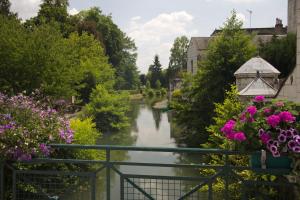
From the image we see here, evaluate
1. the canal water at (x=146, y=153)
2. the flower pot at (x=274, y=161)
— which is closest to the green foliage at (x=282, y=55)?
the canal water at (x=146, y=153)

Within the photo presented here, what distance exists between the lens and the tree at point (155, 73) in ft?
341

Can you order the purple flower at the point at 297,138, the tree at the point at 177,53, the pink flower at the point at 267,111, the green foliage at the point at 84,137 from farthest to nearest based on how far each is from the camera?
the tree at the point at 177,53, the green foliage at the point at 84,137, the pink flower at the point at 267,111, the purple flower at the point at 297,138

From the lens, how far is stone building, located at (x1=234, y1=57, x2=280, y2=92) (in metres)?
13.8

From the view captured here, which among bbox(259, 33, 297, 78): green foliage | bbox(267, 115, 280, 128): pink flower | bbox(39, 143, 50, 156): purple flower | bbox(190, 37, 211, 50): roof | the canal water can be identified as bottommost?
the canal water

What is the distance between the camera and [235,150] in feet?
14.2

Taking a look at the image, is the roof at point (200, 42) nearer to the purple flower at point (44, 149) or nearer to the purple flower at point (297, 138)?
the purple flower at point (44, 149)

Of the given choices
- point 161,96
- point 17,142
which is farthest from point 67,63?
point 161,96

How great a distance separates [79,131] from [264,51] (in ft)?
47.7

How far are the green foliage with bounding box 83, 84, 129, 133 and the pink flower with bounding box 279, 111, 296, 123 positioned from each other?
2576 cm

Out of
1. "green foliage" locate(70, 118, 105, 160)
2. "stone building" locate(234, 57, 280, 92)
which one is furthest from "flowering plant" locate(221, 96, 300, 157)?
"stone building" locate(234, 57, 280, 92)

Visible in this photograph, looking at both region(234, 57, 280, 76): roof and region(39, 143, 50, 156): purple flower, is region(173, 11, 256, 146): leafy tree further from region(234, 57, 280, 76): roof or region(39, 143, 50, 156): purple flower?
region(39, 143, 50, 156): purple flower

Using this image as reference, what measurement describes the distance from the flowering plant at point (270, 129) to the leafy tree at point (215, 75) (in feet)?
57.5

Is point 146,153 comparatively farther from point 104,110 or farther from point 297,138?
point 297,138

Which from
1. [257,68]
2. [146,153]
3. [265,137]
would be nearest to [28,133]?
[265,137]
